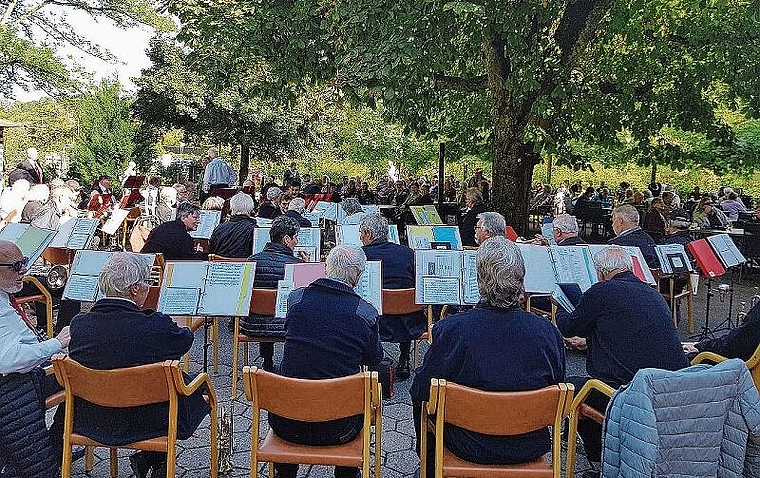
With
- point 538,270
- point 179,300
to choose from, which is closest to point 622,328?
point 538,270

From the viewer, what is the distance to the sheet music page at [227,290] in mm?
4582

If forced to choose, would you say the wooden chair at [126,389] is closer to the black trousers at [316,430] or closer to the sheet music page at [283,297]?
the black trousers at [316,430]

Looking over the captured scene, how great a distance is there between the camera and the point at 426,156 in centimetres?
3259

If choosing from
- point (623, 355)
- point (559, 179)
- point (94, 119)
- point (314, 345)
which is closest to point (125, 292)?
point (314, 345)

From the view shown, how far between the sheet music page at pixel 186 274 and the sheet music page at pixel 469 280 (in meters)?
1.87

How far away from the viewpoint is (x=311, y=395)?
319 cm

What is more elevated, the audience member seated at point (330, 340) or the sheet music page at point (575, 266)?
the sheet music page at point (575, 266)

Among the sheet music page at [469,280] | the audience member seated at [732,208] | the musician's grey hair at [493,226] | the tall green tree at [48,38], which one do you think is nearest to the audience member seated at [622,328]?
the sheet music page at [469,280]

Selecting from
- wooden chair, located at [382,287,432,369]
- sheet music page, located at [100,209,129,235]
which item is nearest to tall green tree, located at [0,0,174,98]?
sheet music page, located at [100,209,129,235]

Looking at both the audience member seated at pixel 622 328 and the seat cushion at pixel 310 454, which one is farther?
the audience member seated at pixel 622 328

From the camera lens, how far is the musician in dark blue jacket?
576cm

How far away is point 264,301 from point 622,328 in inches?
111

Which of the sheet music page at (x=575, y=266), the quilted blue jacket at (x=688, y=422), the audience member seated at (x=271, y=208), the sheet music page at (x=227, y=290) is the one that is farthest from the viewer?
the audience member seated at (x=271, y=208)

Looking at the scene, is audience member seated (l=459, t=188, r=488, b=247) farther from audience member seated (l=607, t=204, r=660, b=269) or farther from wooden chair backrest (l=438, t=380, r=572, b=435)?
wooden chair backrest (l=438, t=380, r=572, b=435)
